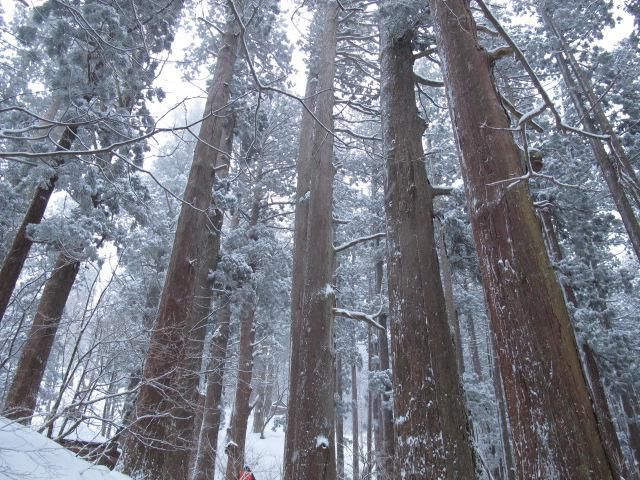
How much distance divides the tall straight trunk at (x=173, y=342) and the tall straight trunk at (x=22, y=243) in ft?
6.66

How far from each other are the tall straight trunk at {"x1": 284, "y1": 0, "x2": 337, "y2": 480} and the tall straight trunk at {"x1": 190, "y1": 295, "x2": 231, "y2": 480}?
3.56 metres

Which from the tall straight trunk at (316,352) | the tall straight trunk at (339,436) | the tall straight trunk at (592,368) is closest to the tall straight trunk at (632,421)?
the tall straight trunk at (592,368)

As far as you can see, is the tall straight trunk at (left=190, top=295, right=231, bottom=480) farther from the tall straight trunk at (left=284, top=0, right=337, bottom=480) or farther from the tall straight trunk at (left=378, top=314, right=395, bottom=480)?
the tall straight trunk at (left=378, top=314, right=395, bottom=480)

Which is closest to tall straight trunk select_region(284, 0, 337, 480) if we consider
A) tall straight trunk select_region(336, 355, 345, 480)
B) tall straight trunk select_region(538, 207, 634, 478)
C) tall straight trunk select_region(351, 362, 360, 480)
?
tall straight trunk select_region(538, 207, 634, 478)

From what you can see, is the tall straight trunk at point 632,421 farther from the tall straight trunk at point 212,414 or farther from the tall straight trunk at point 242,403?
the tall straight trunk at point 212,414

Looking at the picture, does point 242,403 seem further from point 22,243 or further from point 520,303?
point 520,303

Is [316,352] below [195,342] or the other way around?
below

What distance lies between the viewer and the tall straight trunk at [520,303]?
1915 mm

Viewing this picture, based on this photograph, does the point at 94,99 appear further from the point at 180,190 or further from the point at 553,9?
the point at 553,9

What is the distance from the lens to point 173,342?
5.28 m

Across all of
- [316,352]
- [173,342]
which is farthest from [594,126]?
[173,342]

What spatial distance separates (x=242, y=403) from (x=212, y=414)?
79 cm

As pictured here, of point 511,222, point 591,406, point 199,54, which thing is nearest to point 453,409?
point 591,406

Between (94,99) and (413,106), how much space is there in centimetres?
640
